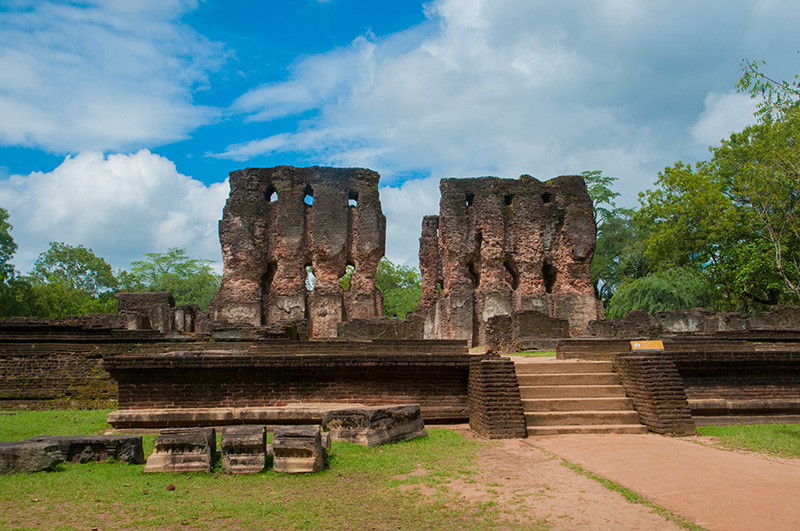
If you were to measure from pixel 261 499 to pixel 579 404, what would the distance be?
5.00 m

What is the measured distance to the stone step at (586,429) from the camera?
7371 millimetres

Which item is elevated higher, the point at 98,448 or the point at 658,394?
the point at 658,394

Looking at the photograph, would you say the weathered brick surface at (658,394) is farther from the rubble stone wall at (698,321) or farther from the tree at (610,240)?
the tree at (610,240)

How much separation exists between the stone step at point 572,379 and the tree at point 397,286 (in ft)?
124

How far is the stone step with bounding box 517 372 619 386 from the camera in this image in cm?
852

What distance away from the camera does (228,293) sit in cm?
2391

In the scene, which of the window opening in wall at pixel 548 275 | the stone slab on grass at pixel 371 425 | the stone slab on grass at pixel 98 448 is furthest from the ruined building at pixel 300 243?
the stone slab on grass at pixel 98 448

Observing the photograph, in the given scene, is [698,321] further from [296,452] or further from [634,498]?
[296,452]

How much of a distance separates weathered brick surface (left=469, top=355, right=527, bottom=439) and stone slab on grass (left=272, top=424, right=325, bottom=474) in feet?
8.65

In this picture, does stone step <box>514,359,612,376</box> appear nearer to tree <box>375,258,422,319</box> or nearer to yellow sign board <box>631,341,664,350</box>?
yellow sign board <box>631,341,664,350</box>

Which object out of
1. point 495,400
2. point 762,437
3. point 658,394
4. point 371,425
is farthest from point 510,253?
point 371,425

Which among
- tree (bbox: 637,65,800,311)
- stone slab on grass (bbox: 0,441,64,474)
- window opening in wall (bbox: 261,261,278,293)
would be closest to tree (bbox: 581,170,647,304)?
tree (bbox: 637,65,800,311)

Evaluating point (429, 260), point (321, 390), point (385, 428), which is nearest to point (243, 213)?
point (429, 260)

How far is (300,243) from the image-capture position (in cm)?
2395
